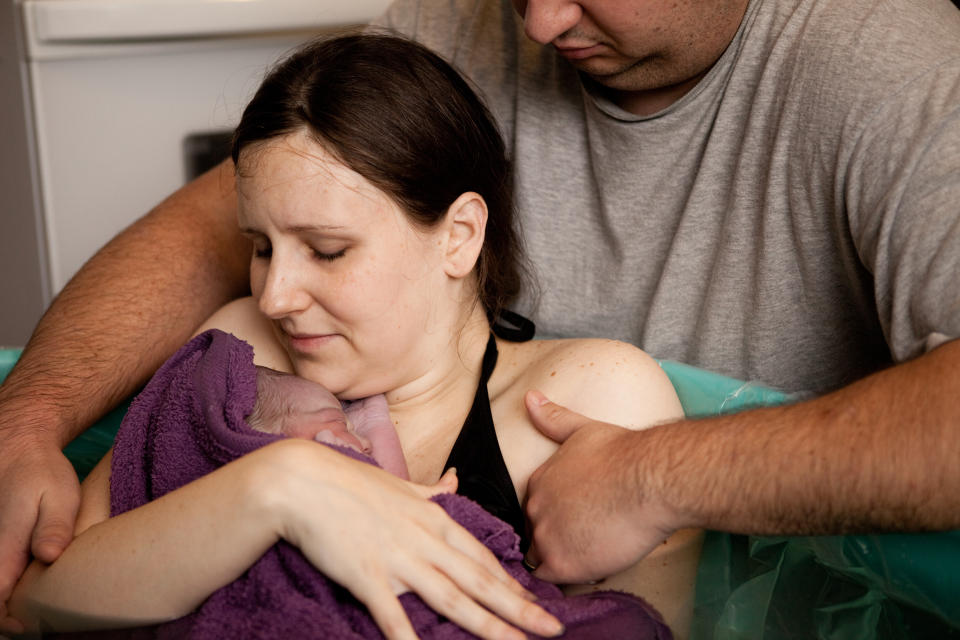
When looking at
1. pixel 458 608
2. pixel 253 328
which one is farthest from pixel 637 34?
pixel 458 608

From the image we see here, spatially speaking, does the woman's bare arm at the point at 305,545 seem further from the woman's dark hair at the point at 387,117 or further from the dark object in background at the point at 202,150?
the dark object in background at the point at 202,150

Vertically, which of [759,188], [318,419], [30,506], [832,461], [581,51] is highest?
[581,51]

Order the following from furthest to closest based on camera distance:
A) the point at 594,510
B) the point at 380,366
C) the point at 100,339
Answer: the point at 100,339 → the point at 380,366 → the point at 594,510

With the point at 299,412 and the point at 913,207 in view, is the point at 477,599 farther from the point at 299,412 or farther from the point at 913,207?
the point at 913,207

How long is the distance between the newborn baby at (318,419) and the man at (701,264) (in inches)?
7.2

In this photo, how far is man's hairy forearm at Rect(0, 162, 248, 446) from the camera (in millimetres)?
1324

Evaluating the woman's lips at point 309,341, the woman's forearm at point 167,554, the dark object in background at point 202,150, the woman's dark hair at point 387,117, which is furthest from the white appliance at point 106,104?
the woman's forearm at point 167,554

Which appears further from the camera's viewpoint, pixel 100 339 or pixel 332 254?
pixel 100 339

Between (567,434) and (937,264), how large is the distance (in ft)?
1.36

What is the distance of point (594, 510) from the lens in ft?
3.26

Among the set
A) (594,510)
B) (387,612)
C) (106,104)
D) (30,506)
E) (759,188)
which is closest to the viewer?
(387,612)

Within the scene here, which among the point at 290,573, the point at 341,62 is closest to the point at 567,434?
the point at 290,573

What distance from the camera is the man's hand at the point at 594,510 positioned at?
0.98 metres

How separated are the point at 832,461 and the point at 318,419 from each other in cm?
54
